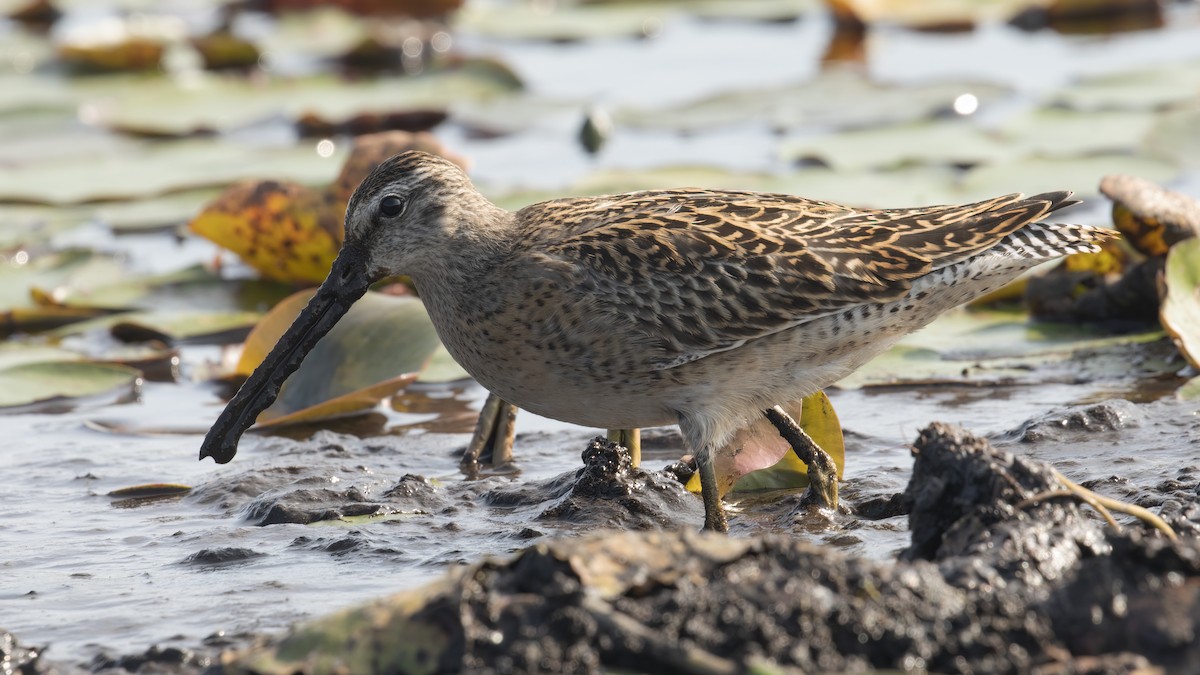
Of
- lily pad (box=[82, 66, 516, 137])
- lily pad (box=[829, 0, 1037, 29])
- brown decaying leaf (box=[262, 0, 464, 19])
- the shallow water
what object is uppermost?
brown decaying leaf (box=[262, 0, 464, 19])

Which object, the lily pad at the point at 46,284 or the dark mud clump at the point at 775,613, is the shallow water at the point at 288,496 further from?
the dark mud clump at the point at 775,613

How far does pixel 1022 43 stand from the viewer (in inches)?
567

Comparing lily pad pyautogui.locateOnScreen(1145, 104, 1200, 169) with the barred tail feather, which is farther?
lily pad pyautogui.locateOnScreen(1145, 104, 1200, 169)

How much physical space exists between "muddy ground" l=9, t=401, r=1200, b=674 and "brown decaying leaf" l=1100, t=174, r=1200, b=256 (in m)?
3.06

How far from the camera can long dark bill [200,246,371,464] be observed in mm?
6371

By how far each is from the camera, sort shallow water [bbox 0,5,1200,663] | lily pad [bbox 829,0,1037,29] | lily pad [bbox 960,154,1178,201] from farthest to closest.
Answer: lily pad [bbox 829,0,1037,29]
lily pad [bbox 960,154,1178,201]
shallow water [bbox 0,5,1200,663]

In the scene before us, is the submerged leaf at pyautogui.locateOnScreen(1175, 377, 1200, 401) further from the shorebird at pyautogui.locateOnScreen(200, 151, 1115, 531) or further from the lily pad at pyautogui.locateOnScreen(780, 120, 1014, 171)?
the lily pad at pyautogui.locateOnScreen(780, 120, 1014, 171)

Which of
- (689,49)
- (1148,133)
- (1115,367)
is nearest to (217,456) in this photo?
(1115,367)

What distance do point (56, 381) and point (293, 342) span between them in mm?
1949

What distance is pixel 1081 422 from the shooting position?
663cm

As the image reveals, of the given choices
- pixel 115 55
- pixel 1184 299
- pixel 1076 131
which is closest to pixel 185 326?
pixel 1184 299

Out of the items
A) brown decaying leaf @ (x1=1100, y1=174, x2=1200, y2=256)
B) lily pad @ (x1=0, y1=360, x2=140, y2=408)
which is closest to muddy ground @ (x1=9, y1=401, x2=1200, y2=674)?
brown decaying leaf @ (x1=1100, y1=174, x2=1200, y2=256)

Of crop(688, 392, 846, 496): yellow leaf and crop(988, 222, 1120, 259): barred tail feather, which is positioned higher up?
crop(988, 222, 1120, 259): barred tail feather

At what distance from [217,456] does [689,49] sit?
9.58 meters
